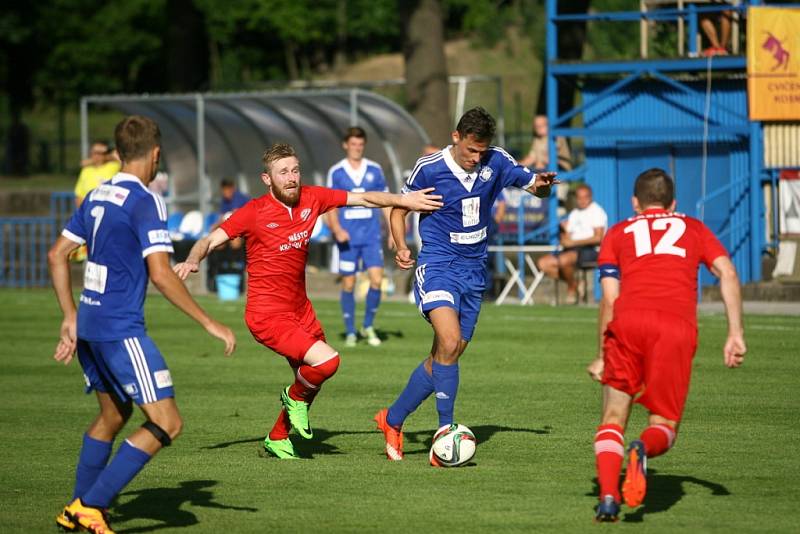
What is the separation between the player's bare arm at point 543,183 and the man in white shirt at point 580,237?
39.0 ft

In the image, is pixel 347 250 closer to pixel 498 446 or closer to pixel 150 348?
pixel 498 446

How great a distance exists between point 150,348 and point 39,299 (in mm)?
18612

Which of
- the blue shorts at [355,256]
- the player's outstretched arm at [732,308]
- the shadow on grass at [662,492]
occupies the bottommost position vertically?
the shadow on grass at [662,492]

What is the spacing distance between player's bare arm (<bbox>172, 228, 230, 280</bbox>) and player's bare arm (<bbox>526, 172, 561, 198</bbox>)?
211 centimetres

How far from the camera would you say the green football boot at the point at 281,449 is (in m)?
9.71

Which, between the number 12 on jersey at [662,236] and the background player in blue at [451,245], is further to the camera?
the background player in blue at [451,245]

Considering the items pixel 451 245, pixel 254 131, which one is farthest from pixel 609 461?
pixel 254 131

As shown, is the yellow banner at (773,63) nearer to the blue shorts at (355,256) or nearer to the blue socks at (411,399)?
the blue shorts at (355,256)

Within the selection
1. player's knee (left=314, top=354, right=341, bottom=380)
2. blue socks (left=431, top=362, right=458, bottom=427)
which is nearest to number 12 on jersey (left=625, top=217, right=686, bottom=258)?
blue socks (left=431, top=362, right=458, bottom=427)

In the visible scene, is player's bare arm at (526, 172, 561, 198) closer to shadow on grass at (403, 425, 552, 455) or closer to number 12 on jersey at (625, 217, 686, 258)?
shadow on grass at (403, 425, 552, 455)

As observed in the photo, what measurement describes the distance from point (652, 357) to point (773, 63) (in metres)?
16.0

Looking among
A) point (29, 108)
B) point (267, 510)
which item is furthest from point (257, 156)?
point (29, 108)

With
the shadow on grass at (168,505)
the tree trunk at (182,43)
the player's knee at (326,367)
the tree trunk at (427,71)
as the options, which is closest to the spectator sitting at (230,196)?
the tree trunk at (427,71)

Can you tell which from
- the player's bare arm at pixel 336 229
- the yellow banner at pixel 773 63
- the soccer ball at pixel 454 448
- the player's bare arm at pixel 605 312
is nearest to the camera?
the player's bare arm at pixel 605 312
